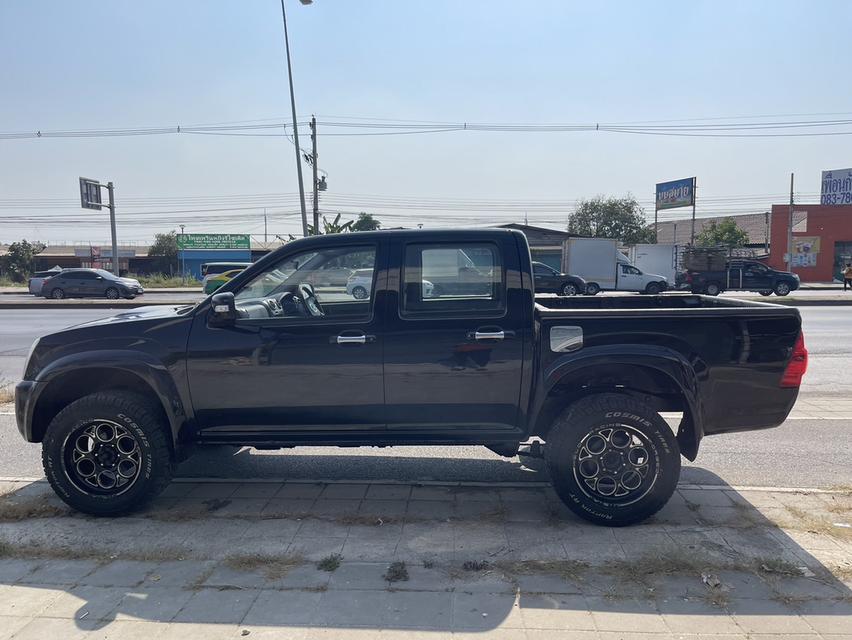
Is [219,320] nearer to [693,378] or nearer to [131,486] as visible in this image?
[131,486]

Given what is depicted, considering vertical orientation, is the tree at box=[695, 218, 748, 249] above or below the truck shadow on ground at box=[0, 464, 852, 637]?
above

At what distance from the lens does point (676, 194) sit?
5400 cm

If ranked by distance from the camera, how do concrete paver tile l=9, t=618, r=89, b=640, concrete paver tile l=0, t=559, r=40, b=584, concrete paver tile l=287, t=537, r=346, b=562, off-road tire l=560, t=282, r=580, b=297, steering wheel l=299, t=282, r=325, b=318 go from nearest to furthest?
concrete paver tile l=9, t=618, r=89, b=640, concrete paver tile l=0, t=559, r=40, b=584, concrete paver tile l=287, t=537, r=346, b=562, steering wheel l=299, t=282, r=325, b=318, off-road tire l=560, t=282, r=580, b=297

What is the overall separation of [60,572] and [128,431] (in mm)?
966

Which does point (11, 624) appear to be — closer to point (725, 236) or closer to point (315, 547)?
point (315, 547)

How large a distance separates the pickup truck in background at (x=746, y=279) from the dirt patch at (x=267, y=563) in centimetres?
2869

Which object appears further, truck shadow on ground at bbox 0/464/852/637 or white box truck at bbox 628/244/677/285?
white box truck at bbox 628/244/677/285

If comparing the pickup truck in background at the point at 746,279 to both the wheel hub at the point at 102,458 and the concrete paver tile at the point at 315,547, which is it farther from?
the wheel hub at the point at 102,458

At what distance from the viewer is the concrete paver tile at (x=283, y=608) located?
10.3 ft

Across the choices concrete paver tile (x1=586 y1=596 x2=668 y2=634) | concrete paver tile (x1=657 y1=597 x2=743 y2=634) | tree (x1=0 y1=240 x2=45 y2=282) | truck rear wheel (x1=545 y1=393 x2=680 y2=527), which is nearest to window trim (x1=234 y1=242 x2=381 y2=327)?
truck rear wheel (x1=545 y1=393 x2=680 y2=527)

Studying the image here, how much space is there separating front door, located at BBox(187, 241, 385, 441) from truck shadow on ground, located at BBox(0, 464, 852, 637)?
2.11 ft

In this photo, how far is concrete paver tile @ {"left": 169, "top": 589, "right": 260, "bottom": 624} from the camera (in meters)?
3.18

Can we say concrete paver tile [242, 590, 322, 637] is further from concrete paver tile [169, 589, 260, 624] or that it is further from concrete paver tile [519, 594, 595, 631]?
concrete paver tile [519, 594, 595, 631]

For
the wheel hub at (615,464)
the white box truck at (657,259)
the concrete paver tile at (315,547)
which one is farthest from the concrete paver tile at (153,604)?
the white box truck at (657,259)
